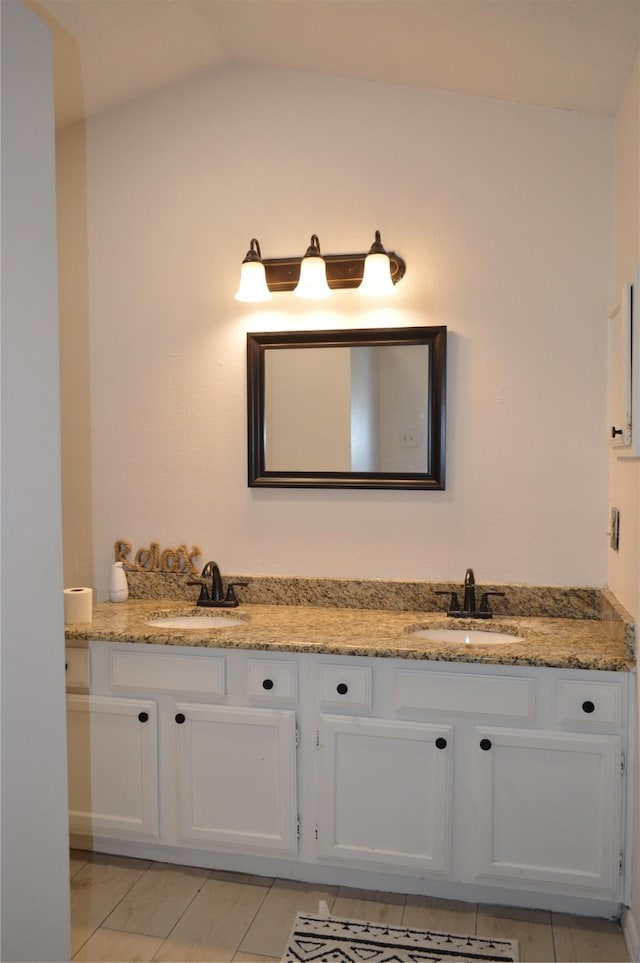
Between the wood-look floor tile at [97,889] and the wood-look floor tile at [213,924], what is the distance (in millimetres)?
235

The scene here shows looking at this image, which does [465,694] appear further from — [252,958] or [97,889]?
[97,889]

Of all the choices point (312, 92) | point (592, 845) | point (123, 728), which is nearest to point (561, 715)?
point (592, 845)

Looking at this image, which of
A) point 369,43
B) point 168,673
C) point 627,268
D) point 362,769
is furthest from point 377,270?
point 362,769

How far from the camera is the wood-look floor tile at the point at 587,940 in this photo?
2148mm

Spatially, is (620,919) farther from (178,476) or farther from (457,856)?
(178,476)

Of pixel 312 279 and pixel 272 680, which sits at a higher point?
pixel 312 279

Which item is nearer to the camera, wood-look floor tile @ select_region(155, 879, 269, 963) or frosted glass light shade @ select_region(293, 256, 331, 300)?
wood-look floor tile @ select_region(155, 879, 269, 963)

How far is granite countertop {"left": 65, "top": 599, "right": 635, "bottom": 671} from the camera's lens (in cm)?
229

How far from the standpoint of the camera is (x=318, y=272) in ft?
9.25

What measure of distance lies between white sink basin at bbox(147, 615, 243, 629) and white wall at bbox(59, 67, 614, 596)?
0.24 meters

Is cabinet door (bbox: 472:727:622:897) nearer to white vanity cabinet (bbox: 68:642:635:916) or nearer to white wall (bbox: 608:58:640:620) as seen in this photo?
white vanity cabinet (bbox: 68:642:635:916)

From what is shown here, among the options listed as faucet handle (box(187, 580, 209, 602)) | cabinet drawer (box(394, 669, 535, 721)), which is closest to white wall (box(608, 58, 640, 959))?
cabinet drawer (box(394, 669, 535, 721))

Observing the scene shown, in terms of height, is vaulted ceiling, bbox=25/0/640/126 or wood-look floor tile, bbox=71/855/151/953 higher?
vaulted ceiling, bbox=25/0/640/126

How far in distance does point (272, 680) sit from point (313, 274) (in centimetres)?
140
